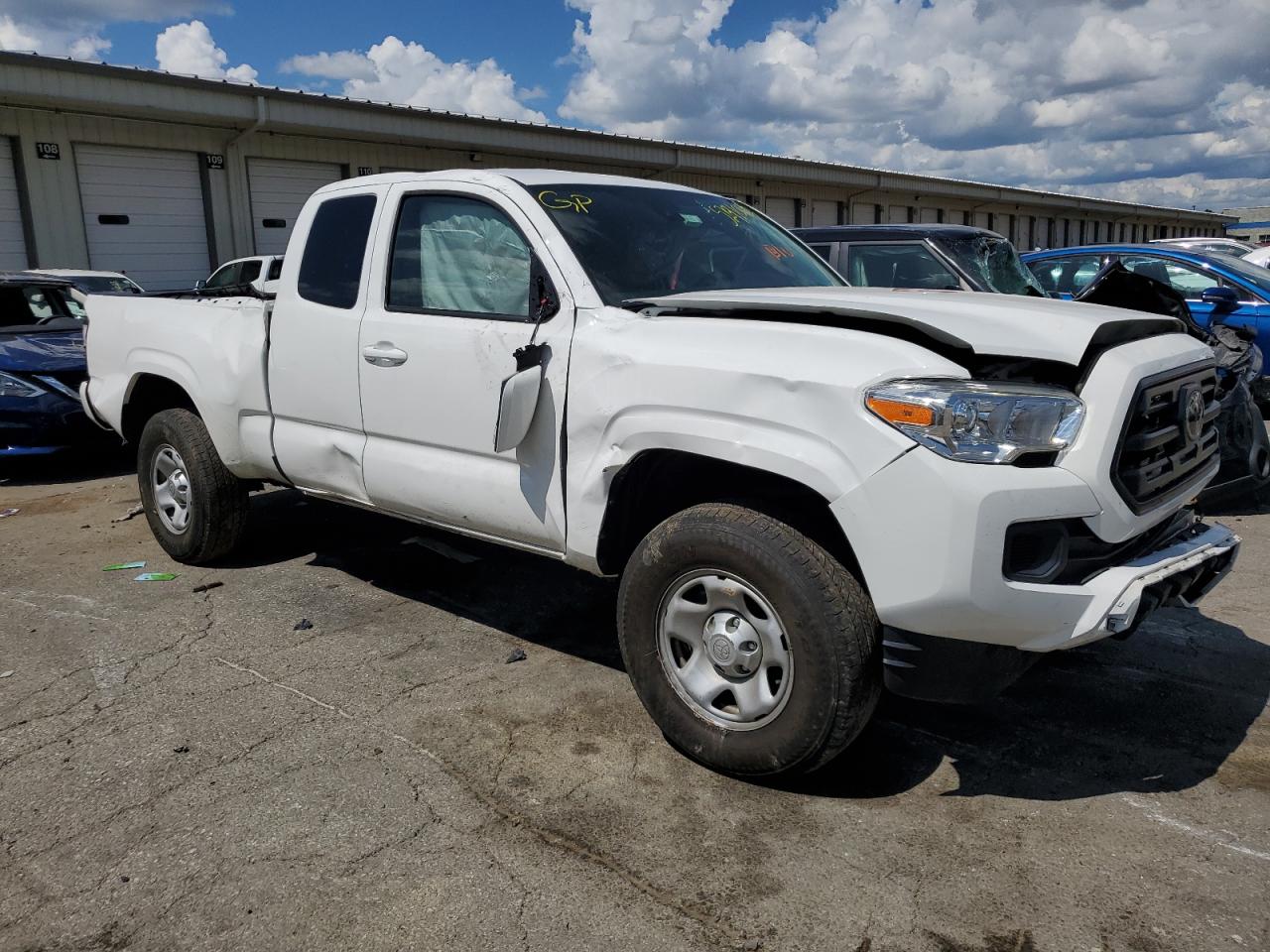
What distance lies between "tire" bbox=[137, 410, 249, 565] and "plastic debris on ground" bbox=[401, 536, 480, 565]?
0.98 m

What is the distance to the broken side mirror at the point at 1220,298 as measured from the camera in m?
7.14

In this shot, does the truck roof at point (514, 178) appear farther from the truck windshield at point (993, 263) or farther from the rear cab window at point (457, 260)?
the truck windshield at point (993, 263)

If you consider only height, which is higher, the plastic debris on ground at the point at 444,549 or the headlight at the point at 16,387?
the headlight at the point at 16,387

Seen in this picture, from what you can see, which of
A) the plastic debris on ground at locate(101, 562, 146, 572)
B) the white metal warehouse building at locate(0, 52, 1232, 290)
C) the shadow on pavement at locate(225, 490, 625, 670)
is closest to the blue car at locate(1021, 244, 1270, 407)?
the shadow on pavement at locate(225, 490, 625, 670)

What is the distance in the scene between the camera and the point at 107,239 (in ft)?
50.2

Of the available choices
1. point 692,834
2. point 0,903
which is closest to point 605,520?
point 692,834

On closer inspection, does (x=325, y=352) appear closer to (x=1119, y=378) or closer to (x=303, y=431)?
(x=303, y=431)

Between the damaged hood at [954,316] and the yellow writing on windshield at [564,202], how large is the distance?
2.12ft

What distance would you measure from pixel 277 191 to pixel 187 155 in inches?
64.6

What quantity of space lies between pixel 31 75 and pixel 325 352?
11.8m

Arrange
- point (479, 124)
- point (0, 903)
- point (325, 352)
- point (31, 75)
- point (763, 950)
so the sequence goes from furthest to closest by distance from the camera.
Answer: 1. point (479, 124)
2. point (31, 75)
3. point (325, 352)
4. point (0, 903)
5. point (763, 950)

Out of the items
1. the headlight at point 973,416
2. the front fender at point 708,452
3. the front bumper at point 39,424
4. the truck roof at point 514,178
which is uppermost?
the truck roof at point 514,178

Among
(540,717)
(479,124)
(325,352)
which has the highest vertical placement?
(479,124)

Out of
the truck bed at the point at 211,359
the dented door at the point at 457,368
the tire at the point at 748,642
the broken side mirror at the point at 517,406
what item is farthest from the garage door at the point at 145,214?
the tire at the point at 748,642
